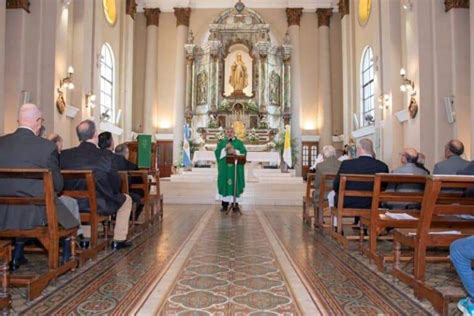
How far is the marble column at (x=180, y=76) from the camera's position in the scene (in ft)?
61.2

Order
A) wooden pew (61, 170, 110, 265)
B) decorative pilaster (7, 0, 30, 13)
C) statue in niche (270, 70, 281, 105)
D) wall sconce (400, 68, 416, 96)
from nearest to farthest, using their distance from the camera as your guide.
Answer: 1. wooden pew (61, 170, 110, 265)
2. decorative pilaster (7, 0, 30, 13)
3. wall sconce (400, 68, 416, 96)
4. statue in niche (270, 70, 281, 105)

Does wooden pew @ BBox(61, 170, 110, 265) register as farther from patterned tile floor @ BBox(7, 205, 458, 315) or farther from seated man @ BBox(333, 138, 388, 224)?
seated man @ BBox(333, 138, 388, 224)

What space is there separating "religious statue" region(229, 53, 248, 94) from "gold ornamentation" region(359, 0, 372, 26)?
16.4 ft

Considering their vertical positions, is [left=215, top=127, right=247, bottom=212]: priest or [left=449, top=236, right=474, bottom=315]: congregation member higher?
[left=215, top=127, right=247, bottom=212]: priest

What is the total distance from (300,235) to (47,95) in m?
7.34

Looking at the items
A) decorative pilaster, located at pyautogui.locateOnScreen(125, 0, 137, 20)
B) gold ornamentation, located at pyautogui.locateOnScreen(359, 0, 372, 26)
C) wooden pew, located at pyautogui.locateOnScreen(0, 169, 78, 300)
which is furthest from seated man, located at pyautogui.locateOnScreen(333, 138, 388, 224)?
decorative pilaster, located at pyautogui.locateOnScreen(125, 0, 137, 20)

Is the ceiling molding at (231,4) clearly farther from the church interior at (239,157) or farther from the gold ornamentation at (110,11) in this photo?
the gold ornamentation at (110,11)

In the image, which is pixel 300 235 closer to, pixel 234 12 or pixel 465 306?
pixel 465 306

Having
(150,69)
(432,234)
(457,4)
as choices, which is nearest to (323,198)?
(432,234)

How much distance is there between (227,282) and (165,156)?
15.8 m

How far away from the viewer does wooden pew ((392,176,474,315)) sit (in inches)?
114

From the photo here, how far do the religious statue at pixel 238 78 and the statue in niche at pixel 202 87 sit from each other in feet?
3.51

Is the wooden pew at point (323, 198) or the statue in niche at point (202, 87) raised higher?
the statue in niche at point (202, 87)

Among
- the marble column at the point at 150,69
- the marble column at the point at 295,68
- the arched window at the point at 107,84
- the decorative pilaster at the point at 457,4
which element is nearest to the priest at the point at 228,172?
the decorative pilaster at the point at 457,4
